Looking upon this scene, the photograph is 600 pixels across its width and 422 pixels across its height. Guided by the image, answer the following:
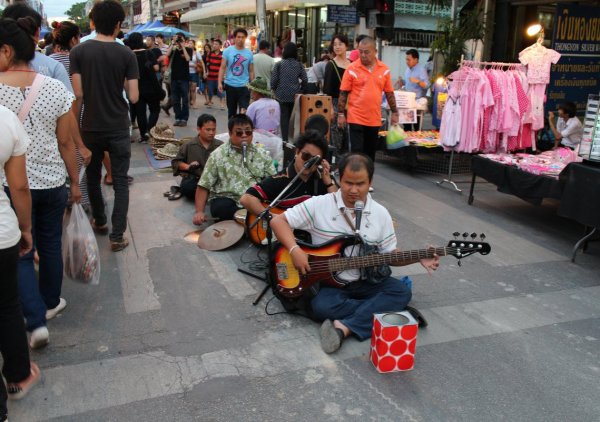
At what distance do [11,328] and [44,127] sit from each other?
3.87 feet

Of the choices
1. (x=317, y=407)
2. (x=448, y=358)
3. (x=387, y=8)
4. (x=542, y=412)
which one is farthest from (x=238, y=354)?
(x=387, y=8)

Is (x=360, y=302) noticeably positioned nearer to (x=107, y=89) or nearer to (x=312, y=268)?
(x=312, y=268)

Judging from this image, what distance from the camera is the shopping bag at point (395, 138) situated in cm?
795

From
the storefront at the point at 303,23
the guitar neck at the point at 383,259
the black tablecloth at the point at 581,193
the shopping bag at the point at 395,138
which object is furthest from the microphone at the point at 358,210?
the storefront at the point at 303,23

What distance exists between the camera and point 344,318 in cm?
345

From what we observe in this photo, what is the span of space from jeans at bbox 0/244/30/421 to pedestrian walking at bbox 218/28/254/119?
23.5 ft

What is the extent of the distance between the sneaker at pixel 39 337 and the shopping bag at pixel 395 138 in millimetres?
5775

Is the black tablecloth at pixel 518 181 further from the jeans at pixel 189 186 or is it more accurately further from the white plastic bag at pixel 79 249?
the white plastic bag at pixel 79 249

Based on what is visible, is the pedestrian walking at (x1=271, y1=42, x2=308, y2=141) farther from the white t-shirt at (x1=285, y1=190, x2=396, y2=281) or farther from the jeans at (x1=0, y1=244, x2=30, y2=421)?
the jeans at (x1=0, y1=244, x2=30, y2=421)

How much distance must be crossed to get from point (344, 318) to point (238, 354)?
695 mm

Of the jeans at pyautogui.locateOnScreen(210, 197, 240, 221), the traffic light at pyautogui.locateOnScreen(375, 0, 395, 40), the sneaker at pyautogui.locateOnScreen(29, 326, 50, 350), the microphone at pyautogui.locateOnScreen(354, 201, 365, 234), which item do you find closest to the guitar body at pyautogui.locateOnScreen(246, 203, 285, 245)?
the jeans at pyautogui.locateOnScreen(210, 197, 240, 221)

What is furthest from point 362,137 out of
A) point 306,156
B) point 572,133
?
point 572,133

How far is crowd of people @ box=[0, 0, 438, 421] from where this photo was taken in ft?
8.81

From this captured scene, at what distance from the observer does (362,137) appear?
22.6ft
